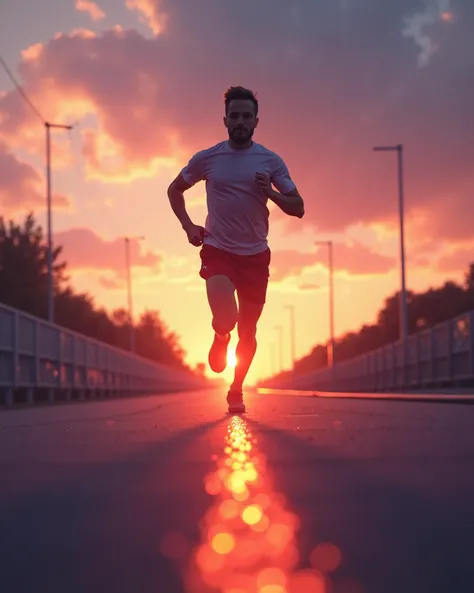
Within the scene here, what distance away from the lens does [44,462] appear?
3629mm

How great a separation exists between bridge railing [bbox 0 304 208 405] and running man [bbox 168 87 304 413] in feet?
34.7

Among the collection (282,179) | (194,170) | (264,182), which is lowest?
(264,182)

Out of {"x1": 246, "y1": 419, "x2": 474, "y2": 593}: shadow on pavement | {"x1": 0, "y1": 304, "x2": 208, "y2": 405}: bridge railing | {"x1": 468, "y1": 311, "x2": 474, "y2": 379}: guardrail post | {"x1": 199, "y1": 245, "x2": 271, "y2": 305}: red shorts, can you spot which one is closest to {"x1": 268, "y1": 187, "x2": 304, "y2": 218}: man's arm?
{"x1": 199, "y1": 245, "x2": 271, "y2": 305}: red shorts

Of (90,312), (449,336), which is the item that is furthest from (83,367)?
(90,312)

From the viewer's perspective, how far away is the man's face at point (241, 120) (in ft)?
24.7

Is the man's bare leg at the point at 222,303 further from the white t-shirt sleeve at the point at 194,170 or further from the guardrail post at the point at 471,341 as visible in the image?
the guardrail post at the point at 471,341

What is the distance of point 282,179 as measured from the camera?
7867 millimetres

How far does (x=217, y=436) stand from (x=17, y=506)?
237 centimetres

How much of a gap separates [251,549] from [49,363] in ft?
71.6

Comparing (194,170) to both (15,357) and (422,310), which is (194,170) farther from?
(422,310)

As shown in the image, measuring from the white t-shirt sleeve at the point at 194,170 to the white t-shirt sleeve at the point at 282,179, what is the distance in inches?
23.7

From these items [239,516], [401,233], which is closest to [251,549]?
[239,516]

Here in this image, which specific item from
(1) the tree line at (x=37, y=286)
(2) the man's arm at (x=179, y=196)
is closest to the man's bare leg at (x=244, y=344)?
(2) the man's arm at (x=179, y=196)

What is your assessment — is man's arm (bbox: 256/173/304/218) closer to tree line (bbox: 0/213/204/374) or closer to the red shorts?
the red shorts
